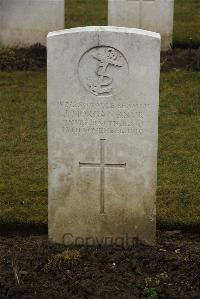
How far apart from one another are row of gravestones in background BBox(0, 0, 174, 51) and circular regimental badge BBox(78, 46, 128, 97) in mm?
6580

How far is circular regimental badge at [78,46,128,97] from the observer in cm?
531

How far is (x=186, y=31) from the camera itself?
43.2 ft

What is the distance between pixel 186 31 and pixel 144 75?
809 cm

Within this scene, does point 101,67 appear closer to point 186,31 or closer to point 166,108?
point 166,108

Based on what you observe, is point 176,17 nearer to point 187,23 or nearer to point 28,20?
point 187,23

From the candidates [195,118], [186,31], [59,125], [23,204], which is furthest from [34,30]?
[59,125]

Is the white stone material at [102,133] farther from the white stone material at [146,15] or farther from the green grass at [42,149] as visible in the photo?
the white stone material at [146,15]

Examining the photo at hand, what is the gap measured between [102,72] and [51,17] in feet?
22.2

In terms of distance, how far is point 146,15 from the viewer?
1191cm

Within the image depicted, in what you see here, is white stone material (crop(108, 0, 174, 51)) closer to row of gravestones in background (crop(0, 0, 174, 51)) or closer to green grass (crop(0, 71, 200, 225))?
row of gravestones in background (crop(0, 0, 174, 51))

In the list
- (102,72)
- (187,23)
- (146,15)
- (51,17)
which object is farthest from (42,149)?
Result: (187,23)

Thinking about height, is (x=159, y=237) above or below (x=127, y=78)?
below

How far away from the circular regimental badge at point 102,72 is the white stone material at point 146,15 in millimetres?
6576

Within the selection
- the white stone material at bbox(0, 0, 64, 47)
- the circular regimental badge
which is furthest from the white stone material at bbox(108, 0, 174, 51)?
the circular regimental badge
